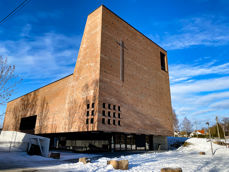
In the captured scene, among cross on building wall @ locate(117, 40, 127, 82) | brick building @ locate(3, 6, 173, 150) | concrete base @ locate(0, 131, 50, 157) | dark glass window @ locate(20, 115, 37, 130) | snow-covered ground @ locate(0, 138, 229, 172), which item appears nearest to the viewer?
snow-covered ground @ locate(0, 138, 229, 172)

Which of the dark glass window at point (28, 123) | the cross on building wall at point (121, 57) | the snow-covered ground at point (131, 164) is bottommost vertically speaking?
the snow-covered ground at point (131, 164)

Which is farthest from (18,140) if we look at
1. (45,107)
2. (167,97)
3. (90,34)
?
(167,97)

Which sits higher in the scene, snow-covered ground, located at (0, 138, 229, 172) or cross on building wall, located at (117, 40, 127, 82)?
cross on building wall, located at (117, 40, 127, 82)

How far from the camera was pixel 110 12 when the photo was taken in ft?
81.9

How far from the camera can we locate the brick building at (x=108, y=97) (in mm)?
20703

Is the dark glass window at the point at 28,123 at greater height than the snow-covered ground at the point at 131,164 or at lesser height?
greater

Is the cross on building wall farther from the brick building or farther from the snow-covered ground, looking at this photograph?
the snow-covered ground

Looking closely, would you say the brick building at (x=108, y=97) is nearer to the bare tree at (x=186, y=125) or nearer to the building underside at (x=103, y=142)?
the building underside at (x=103, y=142)

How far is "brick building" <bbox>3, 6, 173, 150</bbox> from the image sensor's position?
2070cm

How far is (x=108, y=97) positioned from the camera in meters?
20.8

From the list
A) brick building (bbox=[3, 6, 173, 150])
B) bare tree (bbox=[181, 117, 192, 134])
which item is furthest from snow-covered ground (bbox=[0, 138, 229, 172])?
bare tree (bbox=[181, 117, 192, 134])

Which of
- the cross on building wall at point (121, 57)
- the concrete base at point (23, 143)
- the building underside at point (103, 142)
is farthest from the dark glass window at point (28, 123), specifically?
the cross on building wall at point (121, 57)

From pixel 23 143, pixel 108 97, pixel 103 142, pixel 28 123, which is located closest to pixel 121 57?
pixel 108 97

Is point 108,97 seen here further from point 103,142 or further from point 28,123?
point 28,123
